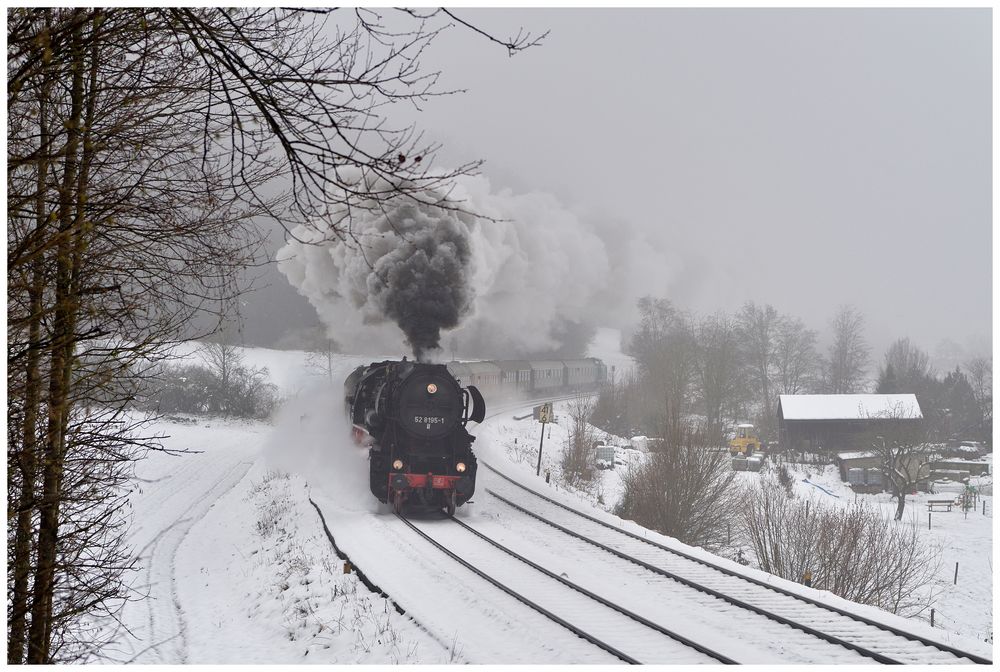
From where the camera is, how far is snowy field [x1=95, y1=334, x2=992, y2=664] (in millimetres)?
7609

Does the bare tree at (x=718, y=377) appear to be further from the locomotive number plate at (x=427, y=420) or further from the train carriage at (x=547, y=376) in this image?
the locomotive number plate at (x=427, y=420)

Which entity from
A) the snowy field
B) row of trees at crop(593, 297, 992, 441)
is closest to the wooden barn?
row of trees at crop(593, 297, 992, 441)

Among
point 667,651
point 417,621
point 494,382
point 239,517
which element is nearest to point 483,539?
point 417,621

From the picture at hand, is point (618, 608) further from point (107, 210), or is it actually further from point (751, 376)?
point (751, 376)

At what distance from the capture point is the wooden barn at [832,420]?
1425 inches

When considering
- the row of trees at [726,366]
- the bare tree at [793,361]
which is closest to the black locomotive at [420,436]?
the row of trees at [726,366]

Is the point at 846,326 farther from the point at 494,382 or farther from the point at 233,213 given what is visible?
the point at 233,213

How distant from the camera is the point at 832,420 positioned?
3706cm

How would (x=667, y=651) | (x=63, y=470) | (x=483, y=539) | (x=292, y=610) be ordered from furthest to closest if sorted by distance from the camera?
(x=483, y=539), (x=292, y=610), (x=667, y=651), (x=63, y=470)

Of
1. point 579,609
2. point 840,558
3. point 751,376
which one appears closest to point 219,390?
point 840,558

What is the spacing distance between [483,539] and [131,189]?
817 cm

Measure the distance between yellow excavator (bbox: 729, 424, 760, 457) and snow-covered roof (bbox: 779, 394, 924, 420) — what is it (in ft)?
6.62

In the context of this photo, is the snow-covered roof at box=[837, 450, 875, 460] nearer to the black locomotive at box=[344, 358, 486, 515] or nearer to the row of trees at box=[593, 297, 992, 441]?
the row of trees at box=[593, 297, 992, 441]

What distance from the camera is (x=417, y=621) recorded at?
25.6ft
